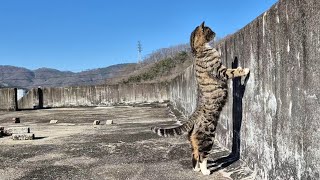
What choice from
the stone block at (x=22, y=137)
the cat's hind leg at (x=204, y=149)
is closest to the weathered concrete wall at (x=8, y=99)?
the stone block at (x=22, y=137)

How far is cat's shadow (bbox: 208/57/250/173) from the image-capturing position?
6.27m

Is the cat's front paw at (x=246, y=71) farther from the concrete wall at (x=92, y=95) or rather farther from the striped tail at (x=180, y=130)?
the concrete wall at (x=92, y=95)

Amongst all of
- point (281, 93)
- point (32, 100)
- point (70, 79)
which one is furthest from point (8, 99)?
point (70, 79)

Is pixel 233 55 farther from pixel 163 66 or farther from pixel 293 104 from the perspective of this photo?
pixel 163 66

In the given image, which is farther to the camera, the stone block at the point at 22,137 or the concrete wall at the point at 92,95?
the concrete wall at the point at 92,95

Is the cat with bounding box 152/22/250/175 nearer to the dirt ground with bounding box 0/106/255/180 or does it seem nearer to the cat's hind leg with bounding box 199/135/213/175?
the cat's hind leg with bounding box 199/135/213/175

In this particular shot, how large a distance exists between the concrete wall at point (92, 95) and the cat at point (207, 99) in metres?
20.1

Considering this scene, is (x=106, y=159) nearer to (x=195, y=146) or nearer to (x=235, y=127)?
(x=195, y=146)

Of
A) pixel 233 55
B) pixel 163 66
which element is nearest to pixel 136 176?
pixel 233 55

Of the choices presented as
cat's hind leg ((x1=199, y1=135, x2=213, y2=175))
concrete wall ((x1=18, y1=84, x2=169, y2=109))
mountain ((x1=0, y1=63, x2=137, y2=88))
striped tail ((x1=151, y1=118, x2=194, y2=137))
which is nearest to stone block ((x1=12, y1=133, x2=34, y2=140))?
striped tail ((x1=151, y1=118, x2=194, y2=137))

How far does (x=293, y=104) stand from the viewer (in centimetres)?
405

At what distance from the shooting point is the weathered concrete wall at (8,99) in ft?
80.4

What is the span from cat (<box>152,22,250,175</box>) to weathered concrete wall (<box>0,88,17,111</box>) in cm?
2006

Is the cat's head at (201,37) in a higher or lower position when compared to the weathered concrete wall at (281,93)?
higher
